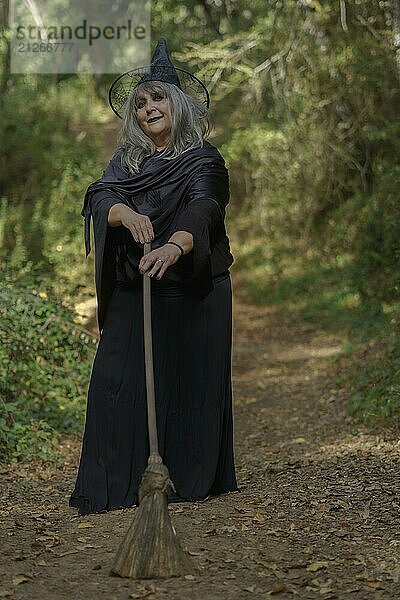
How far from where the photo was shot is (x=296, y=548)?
14.1 feet

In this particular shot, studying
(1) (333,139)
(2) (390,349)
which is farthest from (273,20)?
(2) (390,349)

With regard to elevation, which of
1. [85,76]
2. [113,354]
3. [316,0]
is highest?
[85,76]

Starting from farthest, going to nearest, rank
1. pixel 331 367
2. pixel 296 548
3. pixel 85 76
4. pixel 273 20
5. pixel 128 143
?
pixel 85 76 → pixel 273 20 → pixel 331 367 → pixel 128 143 → pixel 296 548

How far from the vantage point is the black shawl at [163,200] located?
4.77m

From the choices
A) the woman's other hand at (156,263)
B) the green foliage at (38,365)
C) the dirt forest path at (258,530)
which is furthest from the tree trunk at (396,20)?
the woman's other hand at (156,263)

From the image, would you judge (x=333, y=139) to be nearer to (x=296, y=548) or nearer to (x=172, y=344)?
(x=172, y=344)

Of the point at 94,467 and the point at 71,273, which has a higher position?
the point at 71,273

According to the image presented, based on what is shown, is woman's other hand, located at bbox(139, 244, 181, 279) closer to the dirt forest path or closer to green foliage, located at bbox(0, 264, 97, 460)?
the dirt forest path

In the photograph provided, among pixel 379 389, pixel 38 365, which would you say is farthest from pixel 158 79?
pixel 379 389

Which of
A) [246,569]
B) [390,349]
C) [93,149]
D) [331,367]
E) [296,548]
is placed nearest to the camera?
[246,569]

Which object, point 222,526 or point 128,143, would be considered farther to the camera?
point 128,143

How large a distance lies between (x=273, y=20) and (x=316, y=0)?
70 centimetres

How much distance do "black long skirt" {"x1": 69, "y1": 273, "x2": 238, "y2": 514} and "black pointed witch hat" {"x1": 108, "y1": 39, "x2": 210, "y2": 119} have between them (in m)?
1.02

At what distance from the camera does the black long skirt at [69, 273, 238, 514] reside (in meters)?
5.01
